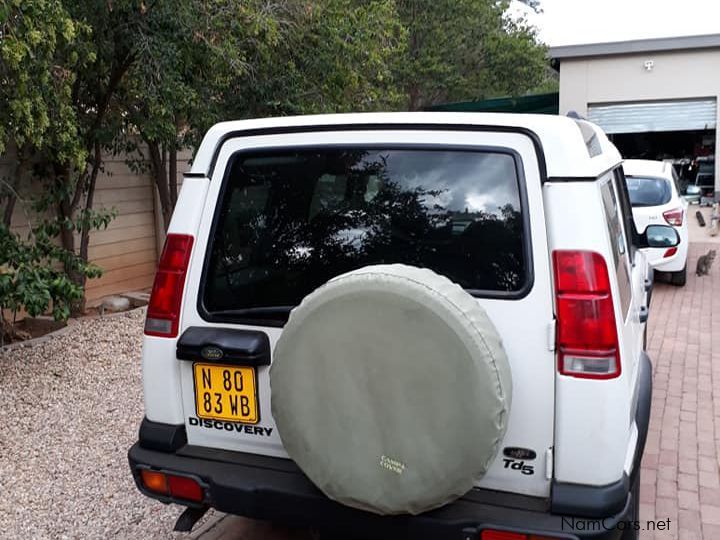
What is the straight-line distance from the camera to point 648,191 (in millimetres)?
9500

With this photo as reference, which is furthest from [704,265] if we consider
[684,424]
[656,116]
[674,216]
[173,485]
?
[656,116]

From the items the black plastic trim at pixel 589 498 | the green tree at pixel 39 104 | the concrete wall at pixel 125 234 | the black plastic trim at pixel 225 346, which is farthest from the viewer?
the concrete wall at pixel 125 234

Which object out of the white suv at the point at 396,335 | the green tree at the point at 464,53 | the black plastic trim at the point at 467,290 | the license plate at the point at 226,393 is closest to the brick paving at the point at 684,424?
the white suv at the point at 396,335

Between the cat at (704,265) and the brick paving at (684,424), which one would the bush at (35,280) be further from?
the cat at (704,265)

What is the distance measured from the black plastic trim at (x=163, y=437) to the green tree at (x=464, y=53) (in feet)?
47.5

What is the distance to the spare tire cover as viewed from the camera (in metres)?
2.13

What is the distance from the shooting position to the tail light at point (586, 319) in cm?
225

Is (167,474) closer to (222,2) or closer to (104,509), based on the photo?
(104,509)

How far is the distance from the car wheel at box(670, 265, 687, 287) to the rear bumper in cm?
828

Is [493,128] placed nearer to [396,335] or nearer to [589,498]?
[396,335]

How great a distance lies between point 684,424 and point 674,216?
5.09 m

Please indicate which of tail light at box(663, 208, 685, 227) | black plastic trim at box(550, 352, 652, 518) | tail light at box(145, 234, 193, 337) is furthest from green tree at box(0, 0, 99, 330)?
tail light at box(663, 208, 685, 227)

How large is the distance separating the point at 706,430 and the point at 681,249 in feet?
16.8

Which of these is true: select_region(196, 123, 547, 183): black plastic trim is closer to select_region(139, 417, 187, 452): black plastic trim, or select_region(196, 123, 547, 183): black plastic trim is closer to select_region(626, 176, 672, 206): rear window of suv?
select_region(139, 417, 187, 452): black plastic trim
